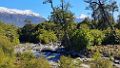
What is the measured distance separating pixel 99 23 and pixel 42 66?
52.8m

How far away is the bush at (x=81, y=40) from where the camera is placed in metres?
38.1

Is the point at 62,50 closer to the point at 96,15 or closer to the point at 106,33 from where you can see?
the point at 106,33

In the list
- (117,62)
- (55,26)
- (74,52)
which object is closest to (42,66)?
(117,62)

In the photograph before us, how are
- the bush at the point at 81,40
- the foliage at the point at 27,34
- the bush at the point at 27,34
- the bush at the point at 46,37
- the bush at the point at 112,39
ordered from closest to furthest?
the bush at the point at 81,40
the bush at the point at 112,39
the bush at the point at 46,37
the bush at the point at 27,34
the foliage at the point at 27,34

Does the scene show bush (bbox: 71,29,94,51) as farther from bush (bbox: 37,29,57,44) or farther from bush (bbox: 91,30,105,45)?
bush (bbox: 37,29,57,44)

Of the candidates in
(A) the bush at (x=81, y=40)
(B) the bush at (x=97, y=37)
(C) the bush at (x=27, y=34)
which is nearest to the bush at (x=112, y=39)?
(B) the bush at (x=97, y=37)

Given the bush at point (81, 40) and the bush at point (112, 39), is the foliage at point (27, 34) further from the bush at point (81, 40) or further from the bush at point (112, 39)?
the bush at point (81, 40)

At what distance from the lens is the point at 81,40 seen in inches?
1515

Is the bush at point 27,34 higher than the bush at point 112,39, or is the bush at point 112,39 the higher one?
the bush at point 112,39

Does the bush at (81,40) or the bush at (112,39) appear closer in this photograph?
the bush at (81,40)

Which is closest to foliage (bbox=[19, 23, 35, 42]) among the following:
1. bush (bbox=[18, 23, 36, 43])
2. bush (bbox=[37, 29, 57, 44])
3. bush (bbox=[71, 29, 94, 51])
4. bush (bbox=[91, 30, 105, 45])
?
bush (bbox=[18, 23, 36, 43])

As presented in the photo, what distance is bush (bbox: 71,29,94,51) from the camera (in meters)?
38.1

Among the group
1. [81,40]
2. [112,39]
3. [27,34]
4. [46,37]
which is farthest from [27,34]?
[81,40]

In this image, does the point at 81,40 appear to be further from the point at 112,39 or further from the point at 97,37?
the point at 112,39
